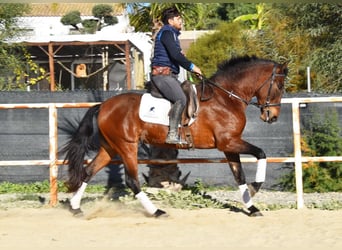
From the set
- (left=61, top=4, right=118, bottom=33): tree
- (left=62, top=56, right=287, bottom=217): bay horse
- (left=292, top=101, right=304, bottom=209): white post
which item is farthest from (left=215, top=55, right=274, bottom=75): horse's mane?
(left=61, top=4, right=118, bottom=33): tree

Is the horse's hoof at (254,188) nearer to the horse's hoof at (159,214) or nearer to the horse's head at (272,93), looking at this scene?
the horse's head at (272,93)

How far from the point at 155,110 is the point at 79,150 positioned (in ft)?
4.18

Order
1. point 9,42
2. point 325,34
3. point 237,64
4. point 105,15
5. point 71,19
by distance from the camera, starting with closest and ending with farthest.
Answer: point 237,64, point 325,34, point 9,42, point 71,19, point 105,15

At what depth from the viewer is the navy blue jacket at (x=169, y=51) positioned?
334 inches

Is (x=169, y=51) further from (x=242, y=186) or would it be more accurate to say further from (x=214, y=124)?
(x=242, y=186)

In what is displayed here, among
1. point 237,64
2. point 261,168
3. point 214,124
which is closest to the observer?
point 261,168

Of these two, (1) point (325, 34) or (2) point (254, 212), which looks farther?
(1) point (325, 34)

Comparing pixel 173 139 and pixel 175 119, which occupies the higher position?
pixel 175 119

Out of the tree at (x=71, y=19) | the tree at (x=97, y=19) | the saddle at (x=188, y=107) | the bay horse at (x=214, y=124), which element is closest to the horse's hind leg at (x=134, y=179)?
the bay horse at (x=214, y=124)

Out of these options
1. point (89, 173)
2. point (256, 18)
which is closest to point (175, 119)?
point (89, 173)

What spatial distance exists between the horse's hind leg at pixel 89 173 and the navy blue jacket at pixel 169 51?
57.8 inches

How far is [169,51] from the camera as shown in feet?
27.9

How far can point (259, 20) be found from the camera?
41.9m

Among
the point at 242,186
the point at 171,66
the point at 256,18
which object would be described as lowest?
the point at 256,18
